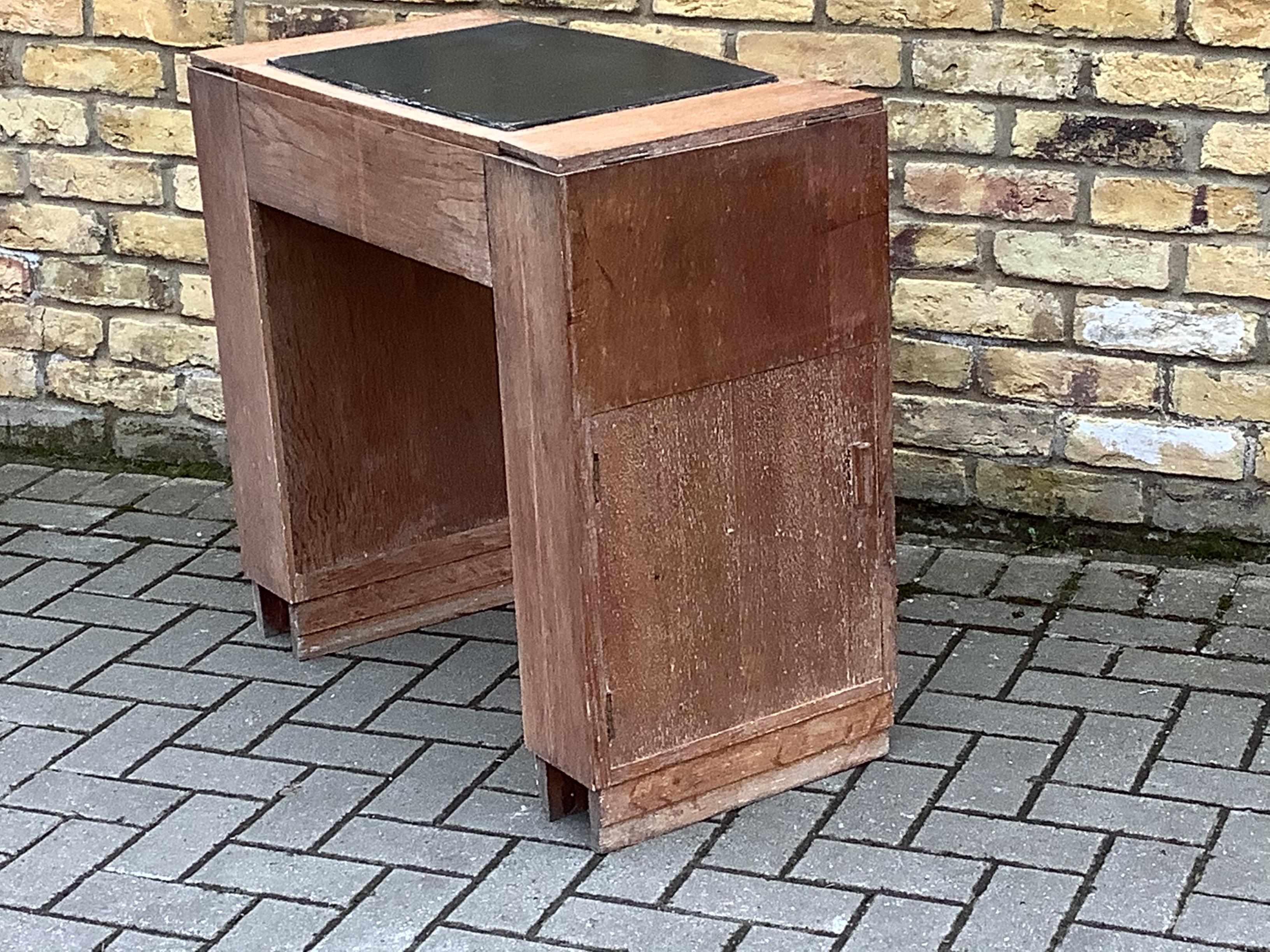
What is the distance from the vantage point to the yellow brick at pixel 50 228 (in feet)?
15.6

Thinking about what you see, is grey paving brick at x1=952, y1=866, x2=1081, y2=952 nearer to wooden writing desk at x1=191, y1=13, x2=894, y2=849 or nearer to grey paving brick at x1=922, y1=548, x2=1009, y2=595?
wooden writing desk at x1=191, y1=13, x2=894, y2=849

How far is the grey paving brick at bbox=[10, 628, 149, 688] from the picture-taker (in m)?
3.80

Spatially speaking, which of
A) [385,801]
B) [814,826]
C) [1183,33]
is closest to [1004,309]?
[1183,33]

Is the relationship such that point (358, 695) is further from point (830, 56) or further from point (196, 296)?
point (830, 56)

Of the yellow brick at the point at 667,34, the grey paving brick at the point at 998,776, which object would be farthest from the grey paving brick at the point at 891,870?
the yellow brick at the point at 667,34

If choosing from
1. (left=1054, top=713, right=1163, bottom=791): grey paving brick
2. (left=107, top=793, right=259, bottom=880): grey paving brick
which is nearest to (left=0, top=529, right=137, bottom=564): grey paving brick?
(left=107, top=793, right=259, bottom=880): grey paving brick

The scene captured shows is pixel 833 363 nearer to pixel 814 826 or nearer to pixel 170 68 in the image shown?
pixel 814 826

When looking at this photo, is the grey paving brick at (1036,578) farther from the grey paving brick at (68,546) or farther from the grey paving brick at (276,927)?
the grey paving brick at (68,546)

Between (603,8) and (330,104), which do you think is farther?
(603,8)

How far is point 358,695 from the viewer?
371 centimetres

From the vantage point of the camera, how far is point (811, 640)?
10.7ft

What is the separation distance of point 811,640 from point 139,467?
2233mm

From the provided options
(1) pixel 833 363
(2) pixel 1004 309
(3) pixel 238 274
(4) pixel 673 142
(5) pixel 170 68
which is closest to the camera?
(4) pixel 673 142

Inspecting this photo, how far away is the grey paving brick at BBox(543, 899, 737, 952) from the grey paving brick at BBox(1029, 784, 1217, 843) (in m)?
0.62
